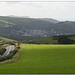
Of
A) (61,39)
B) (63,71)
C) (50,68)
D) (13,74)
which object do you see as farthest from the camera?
(61,39)

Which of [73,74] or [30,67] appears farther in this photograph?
[30,67]

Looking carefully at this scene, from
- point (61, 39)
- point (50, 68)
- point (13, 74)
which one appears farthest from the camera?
point (61, 39)

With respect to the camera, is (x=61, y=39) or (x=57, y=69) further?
(x=61, y=39)

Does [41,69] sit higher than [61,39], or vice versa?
[41,69]

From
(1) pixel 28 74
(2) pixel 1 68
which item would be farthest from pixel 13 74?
(2) pixel 1 68

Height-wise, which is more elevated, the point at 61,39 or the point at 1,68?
the point at 1,68

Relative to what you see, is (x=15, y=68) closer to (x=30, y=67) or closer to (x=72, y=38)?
(x=30, y=67)

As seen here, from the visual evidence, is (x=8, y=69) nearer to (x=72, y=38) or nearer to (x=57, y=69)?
(x=57, y=69)

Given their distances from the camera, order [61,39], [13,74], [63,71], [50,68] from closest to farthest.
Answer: [13,74], [63,71], [50,68], [61,39]

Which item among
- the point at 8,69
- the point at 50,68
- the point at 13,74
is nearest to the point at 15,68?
the point at 8,69
